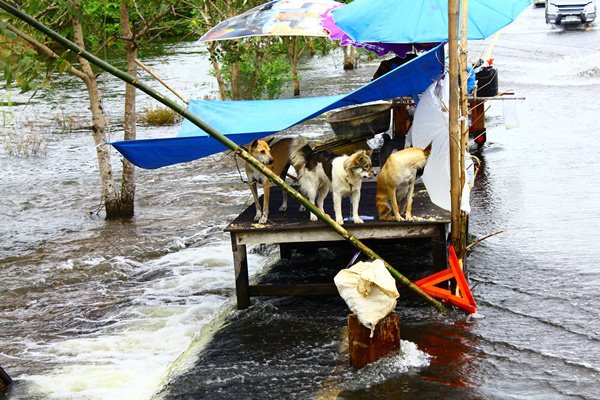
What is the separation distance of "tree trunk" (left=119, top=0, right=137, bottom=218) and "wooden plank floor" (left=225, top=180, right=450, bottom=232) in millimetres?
4089

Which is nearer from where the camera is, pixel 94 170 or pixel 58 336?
pixel 58 336

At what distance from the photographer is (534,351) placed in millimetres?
8727

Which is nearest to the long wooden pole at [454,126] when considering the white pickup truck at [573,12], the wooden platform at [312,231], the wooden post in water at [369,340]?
A: the wooden platform at [312,231]

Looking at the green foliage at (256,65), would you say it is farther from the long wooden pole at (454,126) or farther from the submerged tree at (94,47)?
the long wooden pole at (454,126)

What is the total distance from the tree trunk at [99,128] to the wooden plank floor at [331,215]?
405 centimetres

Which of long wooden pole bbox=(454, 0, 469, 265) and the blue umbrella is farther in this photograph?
the blue umbrella

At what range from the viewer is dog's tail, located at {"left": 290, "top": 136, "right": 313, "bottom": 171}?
10.0m

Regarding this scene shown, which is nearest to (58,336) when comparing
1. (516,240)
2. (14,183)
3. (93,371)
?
(93,371)

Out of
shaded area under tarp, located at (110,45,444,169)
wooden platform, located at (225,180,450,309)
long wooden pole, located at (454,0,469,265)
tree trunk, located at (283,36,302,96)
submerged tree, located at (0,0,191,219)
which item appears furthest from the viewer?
tree trunk, located at (283,36,302,96)

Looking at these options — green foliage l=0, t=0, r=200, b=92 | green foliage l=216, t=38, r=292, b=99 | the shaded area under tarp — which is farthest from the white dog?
green foliage l=216, t=38, r=292, b=99

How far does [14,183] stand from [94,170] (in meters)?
1.77

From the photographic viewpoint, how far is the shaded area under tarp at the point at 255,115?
9.37 meters

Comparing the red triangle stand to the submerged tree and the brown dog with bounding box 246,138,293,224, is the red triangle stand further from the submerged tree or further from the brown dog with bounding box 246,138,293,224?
the submerged tree

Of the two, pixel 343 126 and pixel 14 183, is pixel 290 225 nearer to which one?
pixel 343 126
